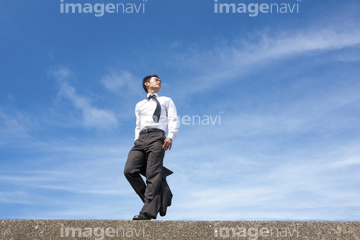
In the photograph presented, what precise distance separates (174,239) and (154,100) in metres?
2.19

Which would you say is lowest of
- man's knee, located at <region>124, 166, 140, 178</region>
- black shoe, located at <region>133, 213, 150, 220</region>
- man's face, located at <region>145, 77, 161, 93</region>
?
black shoe, located at <region>133, 213, 150, 220</region>

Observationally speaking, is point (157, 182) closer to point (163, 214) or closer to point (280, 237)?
point (163, 214)

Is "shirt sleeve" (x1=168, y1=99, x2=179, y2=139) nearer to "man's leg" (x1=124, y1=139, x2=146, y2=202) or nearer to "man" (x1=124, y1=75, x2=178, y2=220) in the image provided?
"man" (x1=124, y1=75, x2=178, y2=220)

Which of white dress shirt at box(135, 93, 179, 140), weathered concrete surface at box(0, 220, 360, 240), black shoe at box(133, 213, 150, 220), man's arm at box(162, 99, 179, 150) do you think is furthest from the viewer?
white dress shirt at box(135, 93, 179, 140)

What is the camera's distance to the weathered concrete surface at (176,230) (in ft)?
14.7

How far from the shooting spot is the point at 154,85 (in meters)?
5.88

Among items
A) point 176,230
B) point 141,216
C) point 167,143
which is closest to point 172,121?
point 167,143

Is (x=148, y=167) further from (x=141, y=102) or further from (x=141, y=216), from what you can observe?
(x=141, y=102)

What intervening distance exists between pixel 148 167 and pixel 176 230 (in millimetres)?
1170

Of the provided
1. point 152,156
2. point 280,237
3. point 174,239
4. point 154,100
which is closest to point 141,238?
point 174,239

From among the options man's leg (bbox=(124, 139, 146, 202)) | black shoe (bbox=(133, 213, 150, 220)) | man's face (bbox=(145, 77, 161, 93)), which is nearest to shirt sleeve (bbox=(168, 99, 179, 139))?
man's face (bbox=(145, 77, 161, 93))

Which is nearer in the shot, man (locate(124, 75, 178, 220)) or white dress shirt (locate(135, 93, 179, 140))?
man (locate(124, 75, 178, 220))

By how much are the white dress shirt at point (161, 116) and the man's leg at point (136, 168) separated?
0.92 ft

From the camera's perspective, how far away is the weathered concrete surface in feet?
14.7
